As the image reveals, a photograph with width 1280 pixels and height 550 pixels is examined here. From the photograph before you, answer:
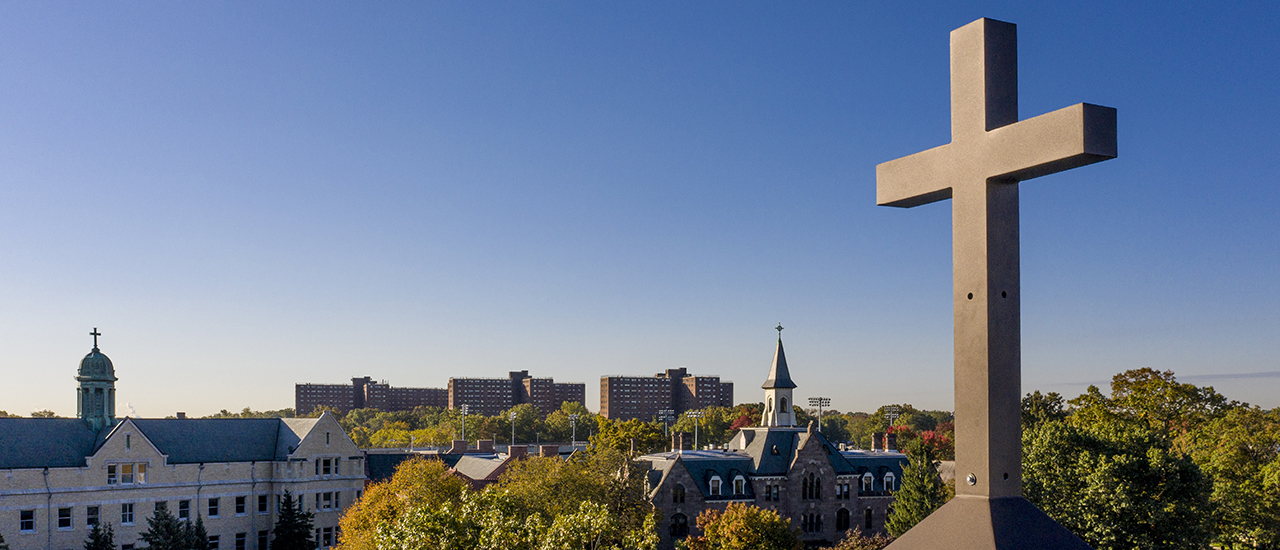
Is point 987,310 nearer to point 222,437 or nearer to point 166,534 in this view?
point 166,534

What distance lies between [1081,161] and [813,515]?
6388cm

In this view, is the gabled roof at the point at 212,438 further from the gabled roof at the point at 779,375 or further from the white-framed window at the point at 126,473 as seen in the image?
the gabled roof at the point at 779,375

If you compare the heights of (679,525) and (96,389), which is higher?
(96,389)

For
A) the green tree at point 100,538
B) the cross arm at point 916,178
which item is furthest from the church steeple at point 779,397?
the cross arm at point 916,178

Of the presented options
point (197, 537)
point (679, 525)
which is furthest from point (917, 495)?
point (197, 537)

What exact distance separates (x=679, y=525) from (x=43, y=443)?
129 ft

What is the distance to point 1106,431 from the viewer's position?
42906 mm

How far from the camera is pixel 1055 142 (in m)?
6.33

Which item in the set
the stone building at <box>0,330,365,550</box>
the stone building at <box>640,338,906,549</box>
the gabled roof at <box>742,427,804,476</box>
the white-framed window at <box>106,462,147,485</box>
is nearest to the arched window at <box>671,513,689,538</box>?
the stone building at <box>640,338,906,549</box>

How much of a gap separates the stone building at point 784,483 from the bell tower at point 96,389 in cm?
3596

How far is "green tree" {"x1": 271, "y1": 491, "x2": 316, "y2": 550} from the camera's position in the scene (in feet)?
193

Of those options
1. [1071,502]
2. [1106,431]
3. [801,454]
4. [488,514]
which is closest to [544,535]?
[488,514]

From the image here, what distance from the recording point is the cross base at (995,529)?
6227 millimetres

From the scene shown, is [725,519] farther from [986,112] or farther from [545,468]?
[986,112]
